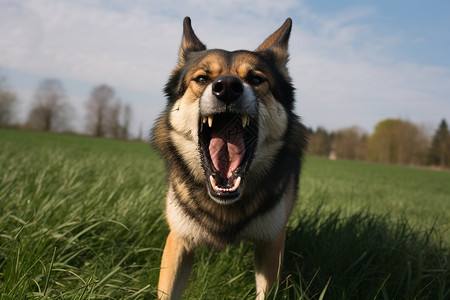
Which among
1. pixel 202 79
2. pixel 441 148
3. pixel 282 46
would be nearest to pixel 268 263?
pixel 202 79

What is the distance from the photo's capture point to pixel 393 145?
235 feet

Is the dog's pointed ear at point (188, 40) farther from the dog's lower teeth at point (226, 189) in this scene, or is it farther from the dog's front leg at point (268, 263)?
the dog's front leg at point (268, 263)

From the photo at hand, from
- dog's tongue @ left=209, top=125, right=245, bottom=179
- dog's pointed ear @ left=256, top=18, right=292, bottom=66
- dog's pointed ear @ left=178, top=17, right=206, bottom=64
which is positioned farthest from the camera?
dog's pointed ear @ left=178, top=17, right=206, bottom=64

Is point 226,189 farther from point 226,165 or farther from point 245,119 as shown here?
point 245,119

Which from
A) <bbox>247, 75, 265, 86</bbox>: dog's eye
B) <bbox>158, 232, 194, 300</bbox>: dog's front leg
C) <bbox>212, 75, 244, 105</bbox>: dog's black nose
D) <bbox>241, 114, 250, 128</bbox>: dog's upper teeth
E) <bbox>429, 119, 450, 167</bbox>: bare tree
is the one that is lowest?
<bbox>158, 232, 194, 300</bbox>: dog's front leg

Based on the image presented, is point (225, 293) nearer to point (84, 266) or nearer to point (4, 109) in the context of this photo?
point (84, 266)

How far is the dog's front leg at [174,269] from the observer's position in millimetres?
2188

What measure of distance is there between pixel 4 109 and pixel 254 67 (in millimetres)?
63300

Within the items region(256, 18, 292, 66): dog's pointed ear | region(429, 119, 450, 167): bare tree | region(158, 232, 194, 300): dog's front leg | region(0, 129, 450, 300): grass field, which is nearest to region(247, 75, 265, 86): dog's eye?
region(256, 18, 292, 66): dog's pointed ear

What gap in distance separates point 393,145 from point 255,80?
80.4 m

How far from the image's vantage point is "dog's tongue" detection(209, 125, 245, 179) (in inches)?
81.6

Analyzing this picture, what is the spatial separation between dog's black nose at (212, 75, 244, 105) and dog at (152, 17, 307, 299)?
0.31ft

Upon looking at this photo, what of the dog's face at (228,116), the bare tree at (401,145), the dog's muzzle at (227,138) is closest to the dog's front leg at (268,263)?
the dog's face at (228,116)

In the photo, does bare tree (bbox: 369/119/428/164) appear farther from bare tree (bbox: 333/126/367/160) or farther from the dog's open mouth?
the dog's open mouth
